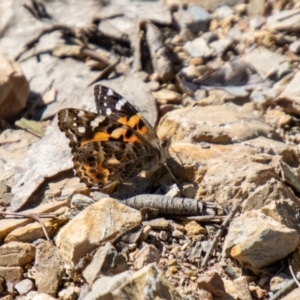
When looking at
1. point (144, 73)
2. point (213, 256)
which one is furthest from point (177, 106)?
point (213, 256)

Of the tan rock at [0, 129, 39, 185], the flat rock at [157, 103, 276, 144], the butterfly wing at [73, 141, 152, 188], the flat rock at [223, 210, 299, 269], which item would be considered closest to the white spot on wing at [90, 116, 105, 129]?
the butterfly wing at [73, 141, 152, 188]

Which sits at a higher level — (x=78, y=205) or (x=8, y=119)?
(x=78, y=205)

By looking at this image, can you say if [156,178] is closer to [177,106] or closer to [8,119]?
[177,106]

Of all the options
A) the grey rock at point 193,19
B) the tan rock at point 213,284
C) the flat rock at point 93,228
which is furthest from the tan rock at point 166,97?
the tan rock at point 213,284

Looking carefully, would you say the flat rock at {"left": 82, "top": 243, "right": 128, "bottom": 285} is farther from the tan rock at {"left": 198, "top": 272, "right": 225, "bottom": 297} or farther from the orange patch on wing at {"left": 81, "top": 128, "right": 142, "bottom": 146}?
the orange patch on wing at {"left": 81, "top": 128, "right": 142, "bottom": 146}

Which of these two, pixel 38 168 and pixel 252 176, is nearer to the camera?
pixel 252 176

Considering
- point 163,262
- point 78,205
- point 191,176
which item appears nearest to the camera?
point 163,262
